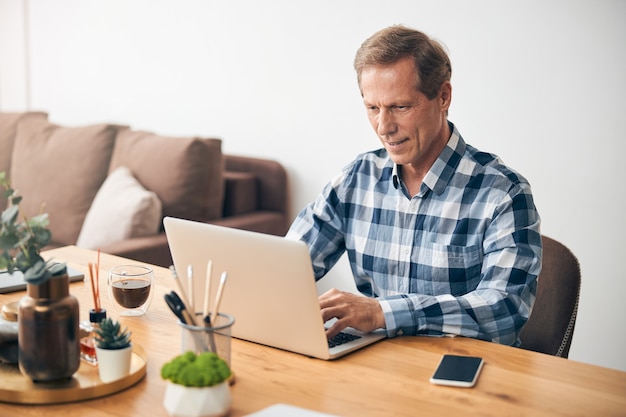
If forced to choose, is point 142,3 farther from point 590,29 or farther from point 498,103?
point 590,29

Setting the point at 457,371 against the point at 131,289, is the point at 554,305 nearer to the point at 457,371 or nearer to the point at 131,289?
the point at 457,371

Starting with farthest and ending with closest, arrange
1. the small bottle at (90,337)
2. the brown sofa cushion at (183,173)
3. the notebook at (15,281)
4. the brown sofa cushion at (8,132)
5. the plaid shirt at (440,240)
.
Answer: the brown sofa cushion at (8,132) → the brown sofa cushion at (183,173) → the notebook at (15,281) → the plaid shirt at (440,240) → the small bottle at (90,337)

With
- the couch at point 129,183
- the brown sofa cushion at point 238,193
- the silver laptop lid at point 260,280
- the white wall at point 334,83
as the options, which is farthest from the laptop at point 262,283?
the brown sofa cushion at point 238,193

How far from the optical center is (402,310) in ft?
5.43

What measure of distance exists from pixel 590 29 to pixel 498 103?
417mm

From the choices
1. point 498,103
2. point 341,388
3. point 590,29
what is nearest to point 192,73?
point 498,103

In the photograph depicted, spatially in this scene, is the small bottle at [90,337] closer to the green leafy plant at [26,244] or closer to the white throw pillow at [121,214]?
the green leafy plant at [26,244]

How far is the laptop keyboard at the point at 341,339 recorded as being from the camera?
1.58m

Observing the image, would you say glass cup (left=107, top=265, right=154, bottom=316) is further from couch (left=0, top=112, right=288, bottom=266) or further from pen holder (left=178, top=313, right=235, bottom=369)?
couch (left=0, top=112, right=288, bottom=266)

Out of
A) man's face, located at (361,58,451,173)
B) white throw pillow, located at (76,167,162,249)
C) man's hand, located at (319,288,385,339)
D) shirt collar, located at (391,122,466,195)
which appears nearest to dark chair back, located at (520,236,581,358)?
shirt collar, located at (391,122,466,195)

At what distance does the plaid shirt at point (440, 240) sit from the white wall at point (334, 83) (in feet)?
3.43

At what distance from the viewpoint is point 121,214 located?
3.30 meters

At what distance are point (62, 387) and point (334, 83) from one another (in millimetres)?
2353

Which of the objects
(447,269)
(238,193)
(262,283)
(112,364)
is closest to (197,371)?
(112,364)
